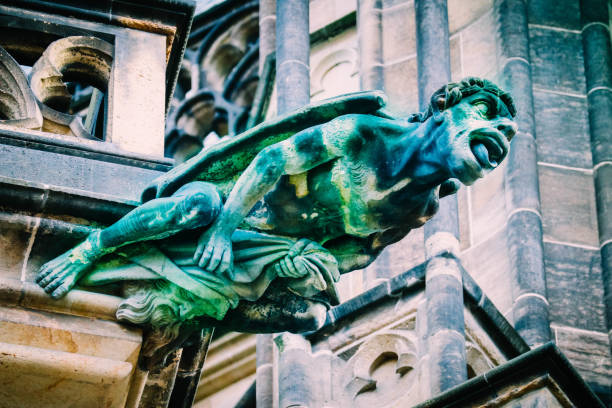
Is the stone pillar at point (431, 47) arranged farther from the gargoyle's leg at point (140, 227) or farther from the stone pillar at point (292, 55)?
the gargoyle's leg at point (140, 227)

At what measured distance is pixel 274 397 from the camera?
1784 cm

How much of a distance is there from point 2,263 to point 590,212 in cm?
1015

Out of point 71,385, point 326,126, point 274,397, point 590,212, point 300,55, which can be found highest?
point 300,55

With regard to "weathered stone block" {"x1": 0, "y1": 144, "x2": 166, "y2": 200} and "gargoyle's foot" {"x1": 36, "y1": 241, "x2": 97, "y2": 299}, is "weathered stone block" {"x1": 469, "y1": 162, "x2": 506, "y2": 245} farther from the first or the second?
"gargoyle's foot" {"x1": 36, "y1": 241, "x2": 97, "y2": 299}

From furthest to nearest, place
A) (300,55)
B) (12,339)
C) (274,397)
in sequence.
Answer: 1. (300,55)
2. (274,397)
3. (12,339)

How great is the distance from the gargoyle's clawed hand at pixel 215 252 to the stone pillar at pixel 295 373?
7121mm

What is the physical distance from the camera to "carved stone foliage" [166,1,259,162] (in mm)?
24453

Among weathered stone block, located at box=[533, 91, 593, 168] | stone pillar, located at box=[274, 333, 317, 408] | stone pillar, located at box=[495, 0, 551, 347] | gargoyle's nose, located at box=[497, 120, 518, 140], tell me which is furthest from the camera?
weathered stone block, located at box=[533, 91, 593, 168]

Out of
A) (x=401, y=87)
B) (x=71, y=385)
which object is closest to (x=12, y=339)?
(x=71, y=385)

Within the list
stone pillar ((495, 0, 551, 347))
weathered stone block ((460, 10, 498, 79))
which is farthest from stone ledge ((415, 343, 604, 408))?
weathered stone block ((460, 10, 498, 79))

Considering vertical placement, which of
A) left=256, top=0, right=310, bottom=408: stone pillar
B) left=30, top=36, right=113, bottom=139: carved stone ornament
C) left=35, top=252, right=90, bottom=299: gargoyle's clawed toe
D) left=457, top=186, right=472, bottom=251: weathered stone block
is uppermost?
left=256, top=0, right=310, bottom=408: stone pillar

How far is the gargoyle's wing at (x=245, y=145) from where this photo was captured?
938 centimetres

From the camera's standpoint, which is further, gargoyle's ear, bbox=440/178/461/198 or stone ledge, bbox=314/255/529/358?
stone ledge, bbox=314/255/529/358

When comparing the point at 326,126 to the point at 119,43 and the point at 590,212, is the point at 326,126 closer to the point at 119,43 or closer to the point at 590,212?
the point at 119,43
